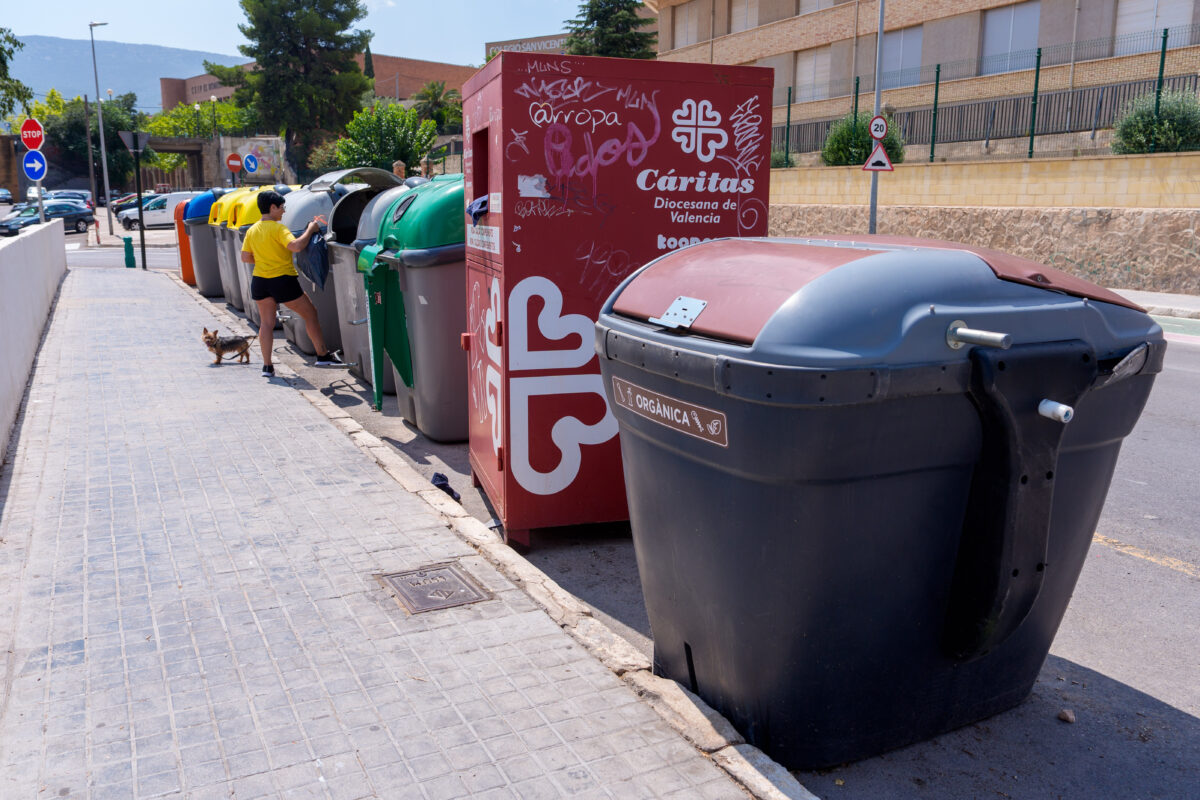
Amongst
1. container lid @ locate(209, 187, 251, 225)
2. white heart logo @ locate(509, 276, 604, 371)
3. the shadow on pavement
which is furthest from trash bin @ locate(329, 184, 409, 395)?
the shadow on pavement

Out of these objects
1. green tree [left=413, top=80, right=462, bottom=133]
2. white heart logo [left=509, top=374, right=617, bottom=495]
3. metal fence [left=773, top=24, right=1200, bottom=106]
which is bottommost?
white heart logo [left=509, top=374, right=617, bottom=495]

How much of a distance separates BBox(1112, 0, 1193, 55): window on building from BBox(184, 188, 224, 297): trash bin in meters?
22.2

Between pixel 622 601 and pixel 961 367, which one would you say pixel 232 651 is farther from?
pixel 961 367

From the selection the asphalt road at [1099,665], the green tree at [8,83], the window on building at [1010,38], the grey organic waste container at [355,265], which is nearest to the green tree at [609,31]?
the window on building at [1010,38]

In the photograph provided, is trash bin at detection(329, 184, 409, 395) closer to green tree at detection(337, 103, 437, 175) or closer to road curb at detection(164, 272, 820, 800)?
road curb at detection(164, 272, 820, 800)

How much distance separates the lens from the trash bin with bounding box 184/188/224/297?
16.5 meters

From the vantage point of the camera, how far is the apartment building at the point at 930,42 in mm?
25672

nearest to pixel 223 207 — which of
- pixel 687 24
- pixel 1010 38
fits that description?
pixel 1010 38

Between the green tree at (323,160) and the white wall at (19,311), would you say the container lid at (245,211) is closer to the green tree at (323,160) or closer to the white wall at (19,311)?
the white wall at (19,311)

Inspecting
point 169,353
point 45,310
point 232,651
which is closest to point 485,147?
point 232,651

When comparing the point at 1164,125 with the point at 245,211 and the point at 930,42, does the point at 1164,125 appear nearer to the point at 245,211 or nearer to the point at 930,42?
the point at 930,42

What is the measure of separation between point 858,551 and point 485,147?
3645mm

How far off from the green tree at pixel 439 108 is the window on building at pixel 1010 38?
143 feet

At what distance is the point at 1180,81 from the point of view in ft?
64.5
